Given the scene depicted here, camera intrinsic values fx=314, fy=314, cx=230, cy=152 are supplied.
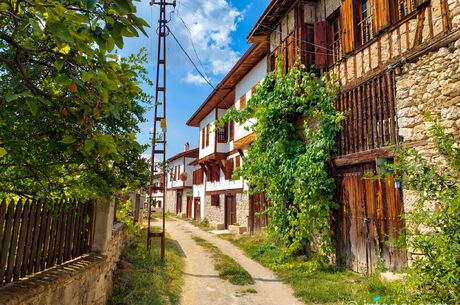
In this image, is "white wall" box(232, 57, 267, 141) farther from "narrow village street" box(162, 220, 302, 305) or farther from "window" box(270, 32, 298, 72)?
"narrow village street" box(162, 220, 302, 305)

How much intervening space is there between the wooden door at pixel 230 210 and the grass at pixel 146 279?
8031 mm

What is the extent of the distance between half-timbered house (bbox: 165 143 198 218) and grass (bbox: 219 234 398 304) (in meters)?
19.5

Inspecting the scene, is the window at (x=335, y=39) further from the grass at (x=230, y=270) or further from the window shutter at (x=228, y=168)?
the window shutter at (x=228, y=168)

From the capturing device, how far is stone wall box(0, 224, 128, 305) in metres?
2.71

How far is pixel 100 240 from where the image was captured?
16.2ft

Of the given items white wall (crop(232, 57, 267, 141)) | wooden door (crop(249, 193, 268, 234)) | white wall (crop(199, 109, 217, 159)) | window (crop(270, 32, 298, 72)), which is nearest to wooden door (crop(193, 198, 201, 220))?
white wall (crop(199, 109, 217, 159))

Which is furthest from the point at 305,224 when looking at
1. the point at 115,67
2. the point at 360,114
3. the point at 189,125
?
the point at 189,125

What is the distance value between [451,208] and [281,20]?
8563 mm

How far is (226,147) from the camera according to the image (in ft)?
59.5

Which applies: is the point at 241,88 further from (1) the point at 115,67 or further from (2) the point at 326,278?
(1) the point at 115,67

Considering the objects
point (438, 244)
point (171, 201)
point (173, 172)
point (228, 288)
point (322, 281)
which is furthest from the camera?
point (171, 201)

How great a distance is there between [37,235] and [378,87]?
251 inches

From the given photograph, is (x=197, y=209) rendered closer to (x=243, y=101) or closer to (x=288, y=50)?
(x=243, y=101)

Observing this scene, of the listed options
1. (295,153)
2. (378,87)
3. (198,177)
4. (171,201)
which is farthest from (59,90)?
(171,201)
